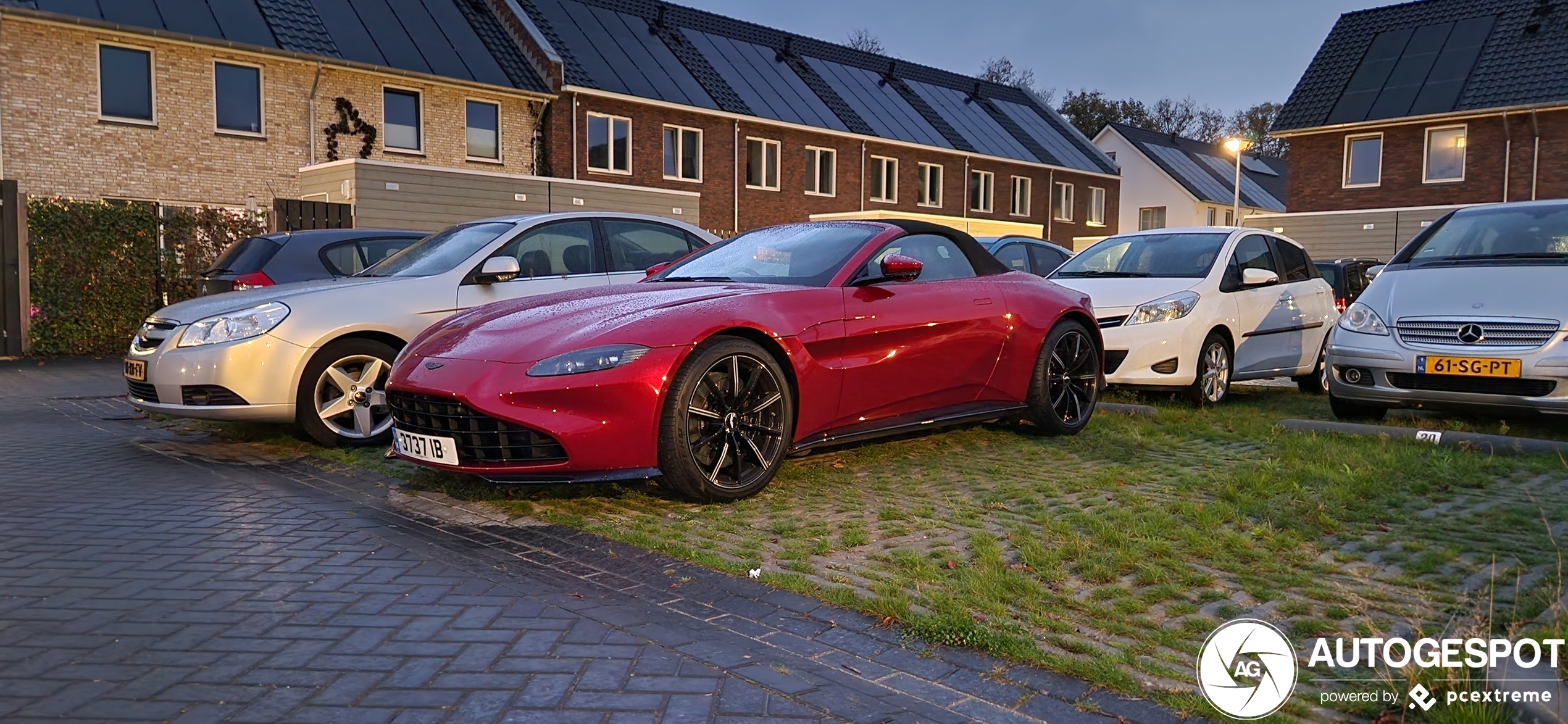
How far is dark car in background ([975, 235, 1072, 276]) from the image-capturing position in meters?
14.5

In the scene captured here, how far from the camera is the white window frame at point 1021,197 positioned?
42969mm

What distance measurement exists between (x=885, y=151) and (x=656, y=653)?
3480 centimetres

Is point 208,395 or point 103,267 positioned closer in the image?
point 208,395

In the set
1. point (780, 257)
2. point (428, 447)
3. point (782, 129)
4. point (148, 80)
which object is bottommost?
point (428, 447)

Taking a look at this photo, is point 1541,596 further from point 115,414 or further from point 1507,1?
point 1507,1

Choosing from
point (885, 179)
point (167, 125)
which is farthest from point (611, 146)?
point (885, 179)

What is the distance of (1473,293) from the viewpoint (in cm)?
746

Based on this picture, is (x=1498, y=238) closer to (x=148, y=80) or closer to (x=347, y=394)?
(x=347, y=394)

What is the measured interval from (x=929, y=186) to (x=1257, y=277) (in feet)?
99.4

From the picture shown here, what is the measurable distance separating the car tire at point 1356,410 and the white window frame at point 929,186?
30.9 m

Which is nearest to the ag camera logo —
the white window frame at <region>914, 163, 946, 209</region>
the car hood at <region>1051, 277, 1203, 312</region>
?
the car hood at <region>1051, 277, 1203, 312</region>

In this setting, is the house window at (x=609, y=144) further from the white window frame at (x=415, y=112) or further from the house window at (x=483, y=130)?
the white window frame at (x=415, y=112)

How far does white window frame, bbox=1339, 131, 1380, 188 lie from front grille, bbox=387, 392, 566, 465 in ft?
112

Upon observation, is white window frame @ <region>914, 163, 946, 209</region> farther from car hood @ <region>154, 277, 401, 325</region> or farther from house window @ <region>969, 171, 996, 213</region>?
car hood @ <region>154, 277, 401, 325</region>
